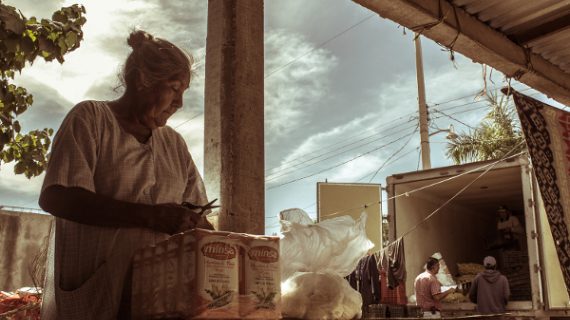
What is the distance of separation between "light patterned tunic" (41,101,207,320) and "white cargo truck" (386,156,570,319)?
6.99 meters

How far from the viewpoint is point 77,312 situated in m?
1.60

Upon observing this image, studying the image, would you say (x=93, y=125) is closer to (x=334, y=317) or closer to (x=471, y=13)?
(x=334, y=317)

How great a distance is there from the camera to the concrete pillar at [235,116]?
2275 millimetres

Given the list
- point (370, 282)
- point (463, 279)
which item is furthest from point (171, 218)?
point (463, 279)

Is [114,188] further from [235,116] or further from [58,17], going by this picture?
[58,17]

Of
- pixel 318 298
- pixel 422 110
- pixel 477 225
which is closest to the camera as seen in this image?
pixel 318 298

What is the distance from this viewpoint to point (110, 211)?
1612 mm

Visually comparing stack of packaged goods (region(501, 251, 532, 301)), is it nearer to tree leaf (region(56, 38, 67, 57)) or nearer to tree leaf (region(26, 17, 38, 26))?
tree leaf (region(56, 38, 67, 57))

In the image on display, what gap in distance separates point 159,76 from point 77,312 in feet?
2.94

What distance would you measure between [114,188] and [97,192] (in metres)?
0.06

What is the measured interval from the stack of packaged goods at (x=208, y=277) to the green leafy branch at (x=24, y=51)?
5.28 ft

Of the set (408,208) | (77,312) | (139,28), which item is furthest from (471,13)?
(408,208)

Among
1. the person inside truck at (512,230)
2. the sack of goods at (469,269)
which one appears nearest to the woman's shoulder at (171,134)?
the sack of goods at (469,269)

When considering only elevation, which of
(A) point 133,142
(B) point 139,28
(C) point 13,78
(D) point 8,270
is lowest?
(D) point 8,270
